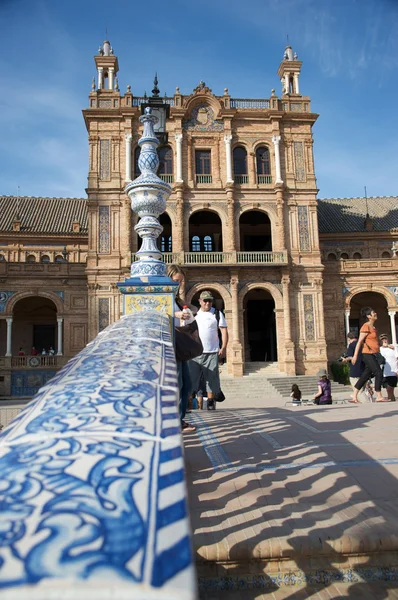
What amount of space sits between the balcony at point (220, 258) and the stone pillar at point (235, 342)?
39.7 inches

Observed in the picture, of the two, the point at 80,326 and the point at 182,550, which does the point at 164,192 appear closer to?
the point at 182,550

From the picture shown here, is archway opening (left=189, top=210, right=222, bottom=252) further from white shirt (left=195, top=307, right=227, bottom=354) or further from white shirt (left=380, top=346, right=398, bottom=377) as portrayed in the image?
white shirt (left=195, top=307, right=227, bottom=354)

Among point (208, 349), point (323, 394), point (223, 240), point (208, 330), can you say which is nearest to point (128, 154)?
point (223, 240)

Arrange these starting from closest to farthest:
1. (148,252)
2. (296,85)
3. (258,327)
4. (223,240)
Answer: (148,252), (223,240), (296,85), (258,327)

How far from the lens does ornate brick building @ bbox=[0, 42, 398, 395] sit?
24688 millimetres

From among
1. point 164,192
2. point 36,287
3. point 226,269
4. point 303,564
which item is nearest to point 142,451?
point 303,564

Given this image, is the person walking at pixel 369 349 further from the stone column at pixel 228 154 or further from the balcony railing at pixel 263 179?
the balcony railing at pixel 263 179

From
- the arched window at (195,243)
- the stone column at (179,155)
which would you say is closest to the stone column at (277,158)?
the stone column at (179,155)

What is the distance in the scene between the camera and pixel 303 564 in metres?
2.52

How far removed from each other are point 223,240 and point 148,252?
19.9 metres

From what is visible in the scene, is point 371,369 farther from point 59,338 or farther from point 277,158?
point 277,158

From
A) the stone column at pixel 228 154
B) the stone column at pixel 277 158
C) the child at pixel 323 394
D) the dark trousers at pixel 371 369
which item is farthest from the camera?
Answer: the stone column at pixel 277 158

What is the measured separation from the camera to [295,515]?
297cm

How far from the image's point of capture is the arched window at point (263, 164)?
2666 cm
